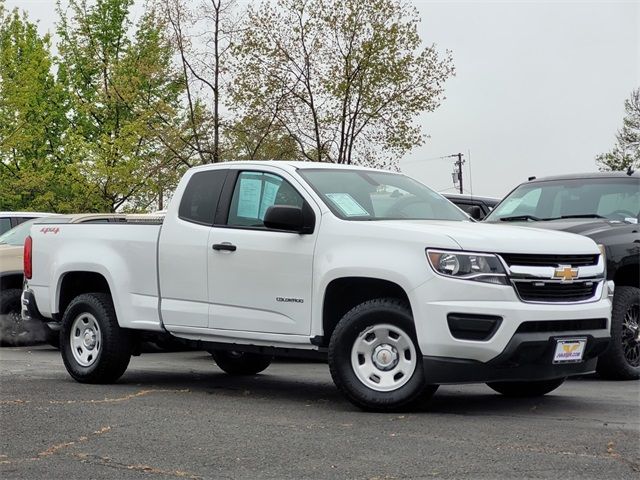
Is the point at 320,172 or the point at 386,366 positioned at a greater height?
the point at 320,172

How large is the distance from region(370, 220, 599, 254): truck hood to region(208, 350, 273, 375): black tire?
3.26 m

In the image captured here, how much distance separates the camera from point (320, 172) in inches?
346

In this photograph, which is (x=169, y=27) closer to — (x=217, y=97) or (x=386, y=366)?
(x=217, y=97)

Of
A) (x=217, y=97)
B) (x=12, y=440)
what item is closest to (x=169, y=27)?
(x=217, y=97)

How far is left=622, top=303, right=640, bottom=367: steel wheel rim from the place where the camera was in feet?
32.5

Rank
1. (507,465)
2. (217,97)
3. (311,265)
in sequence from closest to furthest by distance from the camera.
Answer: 1. (507,465)
2. (311,265)
3. (217,97)

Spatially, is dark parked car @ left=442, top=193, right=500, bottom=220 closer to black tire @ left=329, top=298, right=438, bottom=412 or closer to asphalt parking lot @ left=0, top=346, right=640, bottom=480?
asphalt parking lot @ left=0, top=346, right=640, bottom=480

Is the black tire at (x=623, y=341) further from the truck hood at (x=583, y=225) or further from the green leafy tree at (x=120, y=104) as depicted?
the green leafy tree at (x=120, y=104)

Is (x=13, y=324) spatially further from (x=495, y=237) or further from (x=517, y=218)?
(x=495, y=237)

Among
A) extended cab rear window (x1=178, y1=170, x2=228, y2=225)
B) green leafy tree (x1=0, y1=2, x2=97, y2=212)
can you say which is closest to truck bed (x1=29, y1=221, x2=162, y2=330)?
extended cab rear window (x1=178, y1=170, x2=228, y2=225)

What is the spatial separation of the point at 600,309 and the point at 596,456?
6.65ft

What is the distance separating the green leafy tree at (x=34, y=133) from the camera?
40.3 meters

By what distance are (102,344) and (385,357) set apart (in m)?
3.10

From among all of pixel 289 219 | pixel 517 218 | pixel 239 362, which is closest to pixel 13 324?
pixel 239 362
